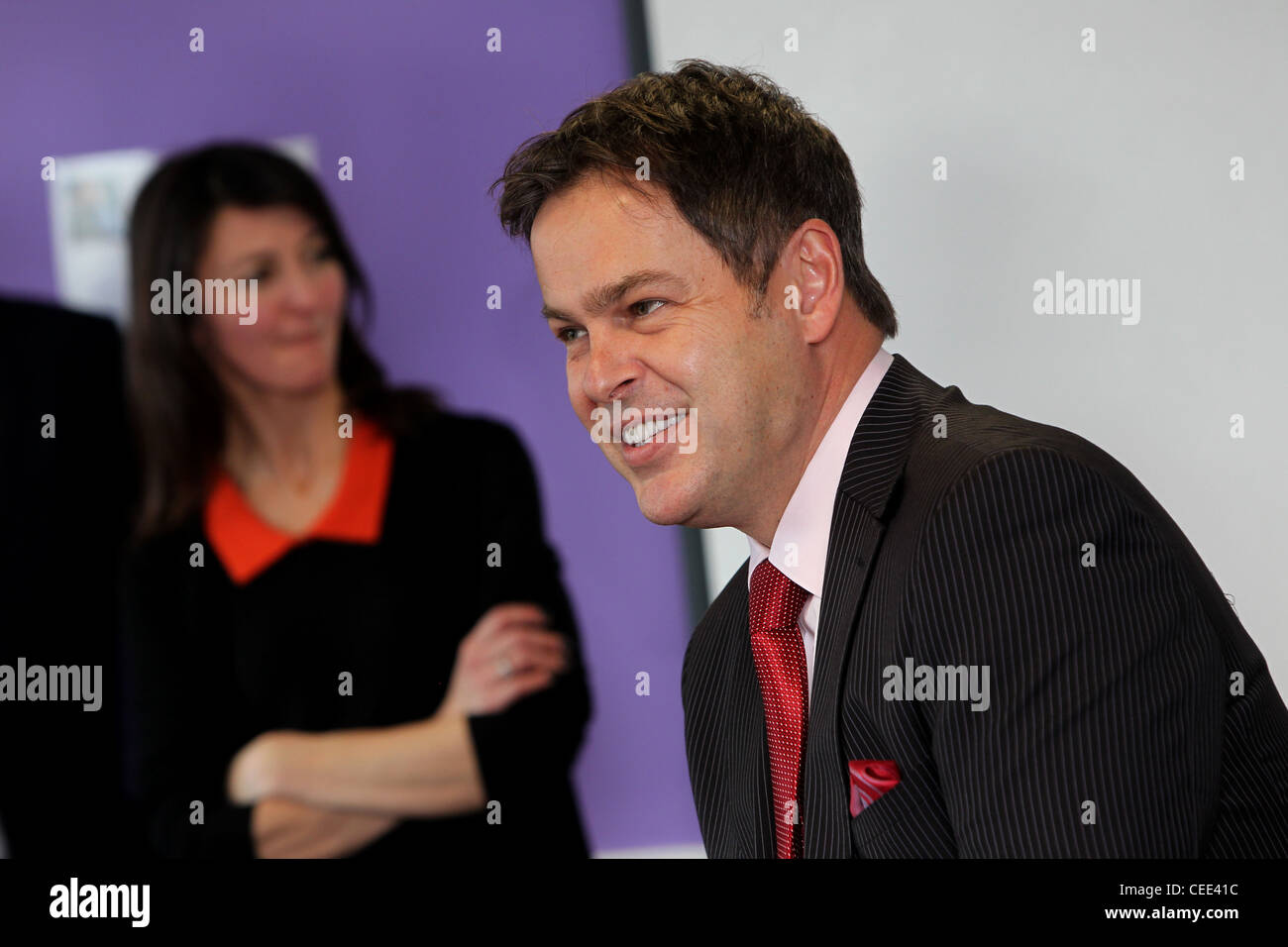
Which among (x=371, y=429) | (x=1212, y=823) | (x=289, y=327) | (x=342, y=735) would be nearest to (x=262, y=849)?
(x=342, y=735)

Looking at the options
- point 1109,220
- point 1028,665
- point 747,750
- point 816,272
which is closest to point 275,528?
point 747,750

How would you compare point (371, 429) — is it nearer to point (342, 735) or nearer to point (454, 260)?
point (454, 260)

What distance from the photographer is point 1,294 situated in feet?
7.27

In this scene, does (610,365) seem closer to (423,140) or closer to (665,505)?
(665,505)

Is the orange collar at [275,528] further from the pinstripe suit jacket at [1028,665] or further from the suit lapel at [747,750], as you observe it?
the pinstripe suit jacket at [1028,665]

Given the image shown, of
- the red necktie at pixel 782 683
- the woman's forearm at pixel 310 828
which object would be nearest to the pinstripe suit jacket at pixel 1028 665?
the red necktie at pixel 782 683

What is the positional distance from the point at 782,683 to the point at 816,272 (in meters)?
0.54

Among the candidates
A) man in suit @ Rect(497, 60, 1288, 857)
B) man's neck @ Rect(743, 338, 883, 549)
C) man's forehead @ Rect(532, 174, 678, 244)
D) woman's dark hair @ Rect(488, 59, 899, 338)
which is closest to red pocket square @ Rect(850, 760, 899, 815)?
man in suit @ Rect(497, 60, 1288, 857)

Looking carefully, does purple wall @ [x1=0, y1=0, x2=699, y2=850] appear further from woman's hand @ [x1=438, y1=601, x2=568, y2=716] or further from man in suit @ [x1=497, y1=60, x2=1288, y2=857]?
man in suit @ [x1=497, y1=60, x2=1288, y2=857]

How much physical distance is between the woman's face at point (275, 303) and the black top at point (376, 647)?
0.23 meters

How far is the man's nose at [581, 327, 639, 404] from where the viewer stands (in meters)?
1.62

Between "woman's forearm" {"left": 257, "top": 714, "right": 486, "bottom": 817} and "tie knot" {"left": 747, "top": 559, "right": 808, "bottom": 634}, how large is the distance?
0.79 metres

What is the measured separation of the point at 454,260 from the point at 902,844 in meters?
1.34

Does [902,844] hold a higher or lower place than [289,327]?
lower
